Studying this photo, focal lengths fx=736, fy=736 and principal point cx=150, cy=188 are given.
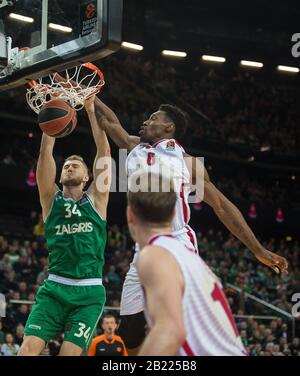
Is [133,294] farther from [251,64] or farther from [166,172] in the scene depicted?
[251,64]

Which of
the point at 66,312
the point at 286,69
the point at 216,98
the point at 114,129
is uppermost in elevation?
the point at 286,69

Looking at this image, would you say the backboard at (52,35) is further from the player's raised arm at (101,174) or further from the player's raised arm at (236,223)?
the player's raised arm at (236,223)

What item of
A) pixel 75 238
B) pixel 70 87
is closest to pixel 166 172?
pixel 75 238

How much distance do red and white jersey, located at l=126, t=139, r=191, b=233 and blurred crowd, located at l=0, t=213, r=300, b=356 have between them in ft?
19.1

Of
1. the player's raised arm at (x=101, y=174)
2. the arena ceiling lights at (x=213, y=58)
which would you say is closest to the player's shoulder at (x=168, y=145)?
the player's raised arm at (x=101, y=174)

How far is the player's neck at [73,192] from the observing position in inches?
262

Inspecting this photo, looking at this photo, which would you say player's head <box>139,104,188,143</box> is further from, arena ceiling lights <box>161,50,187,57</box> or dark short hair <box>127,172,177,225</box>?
arena ceiling lights <box>161,50,187,57</box>

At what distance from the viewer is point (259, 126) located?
26266 mm

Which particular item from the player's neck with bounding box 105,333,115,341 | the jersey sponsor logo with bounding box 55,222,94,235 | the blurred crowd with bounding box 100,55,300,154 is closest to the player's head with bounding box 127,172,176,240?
the jersey sponsor logo with bounding box 55,222,94,235

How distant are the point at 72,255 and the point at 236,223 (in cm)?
143

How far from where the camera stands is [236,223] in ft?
19.9

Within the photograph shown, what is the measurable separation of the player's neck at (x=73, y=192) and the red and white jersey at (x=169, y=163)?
23.5 inches

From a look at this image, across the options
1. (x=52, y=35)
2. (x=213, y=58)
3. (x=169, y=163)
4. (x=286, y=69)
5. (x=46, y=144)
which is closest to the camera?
(x=169, y=163)
